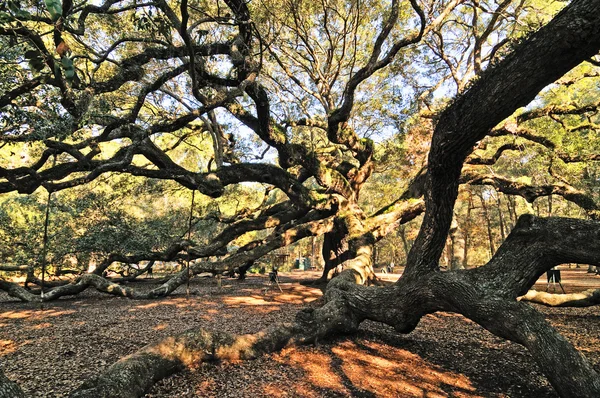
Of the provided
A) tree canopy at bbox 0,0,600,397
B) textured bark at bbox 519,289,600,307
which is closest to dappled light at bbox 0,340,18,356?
tree canopy at bbox 0,0,600,397

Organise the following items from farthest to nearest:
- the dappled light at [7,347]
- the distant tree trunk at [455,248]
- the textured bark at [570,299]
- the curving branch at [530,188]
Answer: the distant tree trunk at [455,248]
the curving branch at [530,188]
the textured bark at [570,299]
the dappled light at [7,347]

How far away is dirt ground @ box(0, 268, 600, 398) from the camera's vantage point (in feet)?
12.6

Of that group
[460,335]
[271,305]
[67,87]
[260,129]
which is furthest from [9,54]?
[460,335]

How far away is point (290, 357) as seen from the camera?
4.74 m

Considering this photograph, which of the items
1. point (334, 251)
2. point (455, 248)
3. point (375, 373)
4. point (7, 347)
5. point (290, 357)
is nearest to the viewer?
point (375, 373)

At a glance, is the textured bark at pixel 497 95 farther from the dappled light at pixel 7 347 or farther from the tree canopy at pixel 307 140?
the dappled light at pixel 7 347

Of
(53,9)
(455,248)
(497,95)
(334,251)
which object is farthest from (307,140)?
(53,9)

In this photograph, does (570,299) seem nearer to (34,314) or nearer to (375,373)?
(375,373)

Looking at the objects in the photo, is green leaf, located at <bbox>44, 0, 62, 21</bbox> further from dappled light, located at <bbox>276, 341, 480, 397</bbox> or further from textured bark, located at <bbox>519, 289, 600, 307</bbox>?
textured bark, located at <bbox>519, 289, 600, 307</bbox>

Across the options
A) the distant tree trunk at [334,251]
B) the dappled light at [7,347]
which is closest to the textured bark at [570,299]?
the distant tree trunk at [334,251]

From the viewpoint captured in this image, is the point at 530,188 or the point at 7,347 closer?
the point at 7,347

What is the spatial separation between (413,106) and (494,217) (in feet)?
87.0

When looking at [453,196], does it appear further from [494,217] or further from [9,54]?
[494,217]

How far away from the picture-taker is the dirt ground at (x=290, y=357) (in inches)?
151
